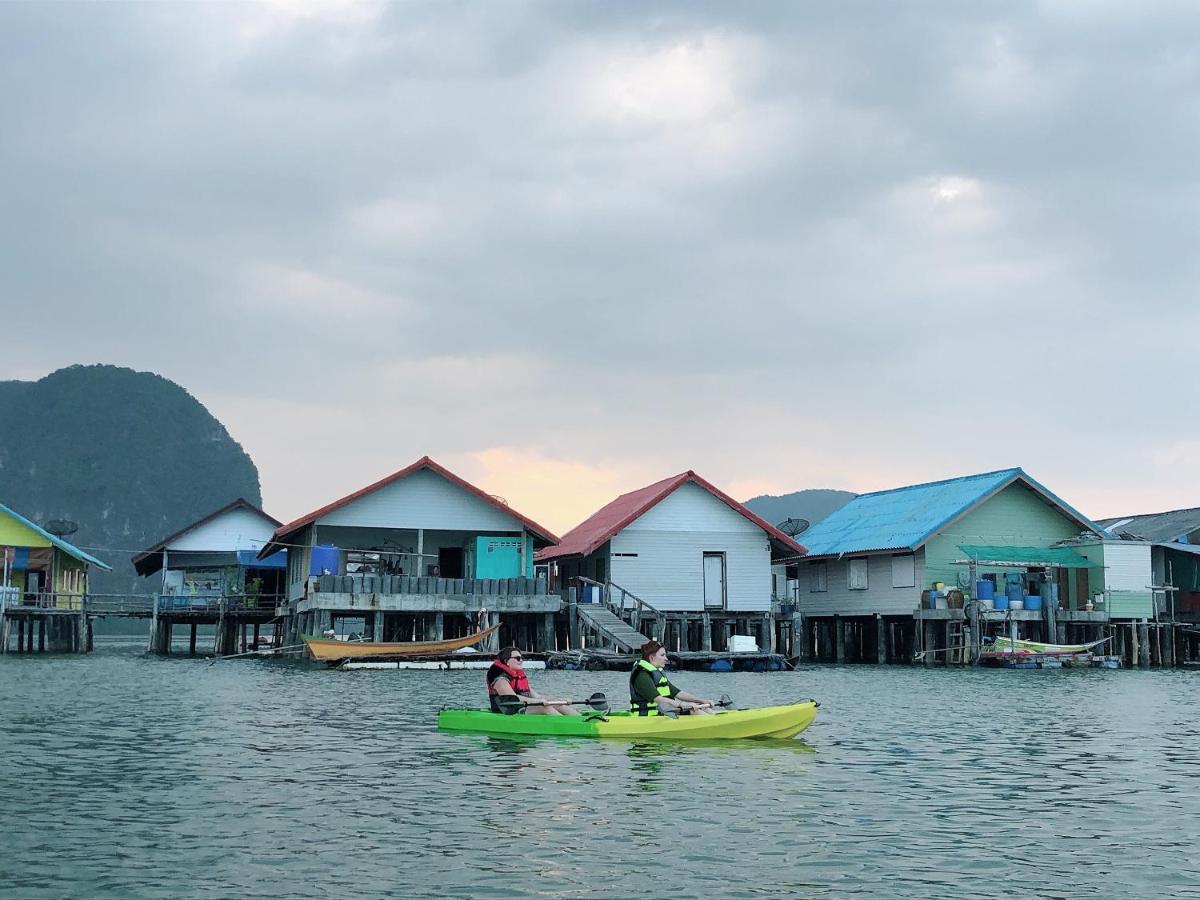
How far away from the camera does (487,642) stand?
45156mm

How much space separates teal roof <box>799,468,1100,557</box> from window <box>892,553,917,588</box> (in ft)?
2.89

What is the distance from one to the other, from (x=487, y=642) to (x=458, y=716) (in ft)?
76.1

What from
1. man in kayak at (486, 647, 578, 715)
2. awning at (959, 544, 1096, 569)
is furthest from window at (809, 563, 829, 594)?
man in kayak at (486, 647, 578, 715)

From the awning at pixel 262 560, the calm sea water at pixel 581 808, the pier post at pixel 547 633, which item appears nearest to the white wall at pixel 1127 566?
the pier post at pixel 547 633

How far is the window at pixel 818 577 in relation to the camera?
6050cm

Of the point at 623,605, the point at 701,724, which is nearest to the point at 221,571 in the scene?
the point at 623,605

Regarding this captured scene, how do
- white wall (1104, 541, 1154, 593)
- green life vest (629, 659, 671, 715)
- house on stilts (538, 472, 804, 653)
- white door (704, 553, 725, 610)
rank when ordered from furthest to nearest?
1. white wall (1104, 541, 1154, 593)
2. white door (704, 553, 725, 610)
3. house on stilts (538, 472, 804, 653)
4. green life vest (629, 659, 671, 715)

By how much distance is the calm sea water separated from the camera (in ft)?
35.9

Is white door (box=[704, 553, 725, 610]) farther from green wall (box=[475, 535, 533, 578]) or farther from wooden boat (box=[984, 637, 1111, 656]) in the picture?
wooden boat (box=[984, 637, 1111, 656])

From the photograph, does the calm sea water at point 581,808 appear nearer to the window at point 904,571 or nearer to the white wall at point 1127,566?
the window at point 904,571

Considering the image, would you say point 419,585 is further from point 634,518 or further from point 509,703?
point 509,703

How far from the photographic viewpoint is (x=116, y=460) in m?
181

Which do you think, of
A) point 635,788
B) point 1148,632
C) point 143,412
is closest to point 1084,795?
point 635,788

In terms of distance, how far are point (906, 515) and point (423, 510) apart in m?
22.0
